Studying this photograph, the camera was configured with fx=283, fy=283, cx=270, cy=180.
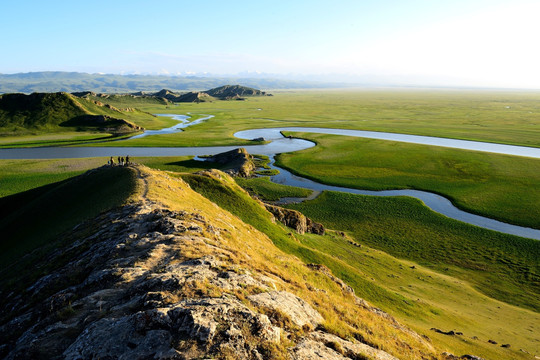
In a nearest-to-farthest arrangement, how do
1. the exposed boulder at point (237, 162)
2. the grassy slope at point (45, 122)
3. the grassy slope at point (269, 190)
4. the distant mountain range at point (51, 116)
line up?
1. the grassy slope at point (269, 190)
2. the exposed boulder at point (237, 162)
3. the grassy slope at point (45, 122)
4. the distant mountain range at point (51, 116)

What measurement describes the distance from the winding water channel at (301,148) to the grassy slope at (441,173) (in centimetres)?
291

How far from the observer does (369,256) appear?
4200 centimetres

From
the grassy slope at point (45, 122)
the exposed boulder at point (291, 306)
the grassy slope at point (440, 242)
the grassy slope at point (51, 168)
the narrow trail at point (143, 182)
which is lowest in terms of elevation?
the grassy slope at point (440, 242)

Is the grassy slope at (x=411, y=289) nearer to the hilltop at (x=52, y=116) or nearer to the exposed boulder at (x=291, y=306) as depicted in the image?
the exposed boulder at (x=291, y=306)

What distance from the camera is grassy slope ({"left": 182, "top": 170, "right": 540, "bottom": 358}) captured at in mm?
27188

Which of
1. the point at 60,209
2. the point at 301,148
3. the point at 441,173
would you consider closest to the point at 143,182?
the point at 60,209

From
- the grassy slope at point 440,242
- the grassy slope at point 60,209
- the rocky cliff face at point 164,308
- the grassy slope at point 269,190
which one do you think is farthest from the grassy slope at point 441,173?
the rocky cliff face at point 164,308

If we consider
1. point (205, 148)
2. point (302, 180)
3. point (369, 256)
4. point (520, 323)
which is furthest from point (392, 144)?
point (520, 323)

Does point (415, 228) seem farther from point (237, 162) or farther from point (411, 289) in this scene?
point (237, 162)

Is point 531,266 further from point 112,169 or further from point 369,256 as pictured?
point 112,169

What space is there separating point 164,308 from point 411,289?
33462 millimetres

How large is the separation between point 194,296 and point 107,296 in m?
4.45

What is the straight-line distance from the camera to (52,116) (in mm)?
157125

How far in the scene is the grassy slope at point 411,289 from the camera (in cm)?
2719
